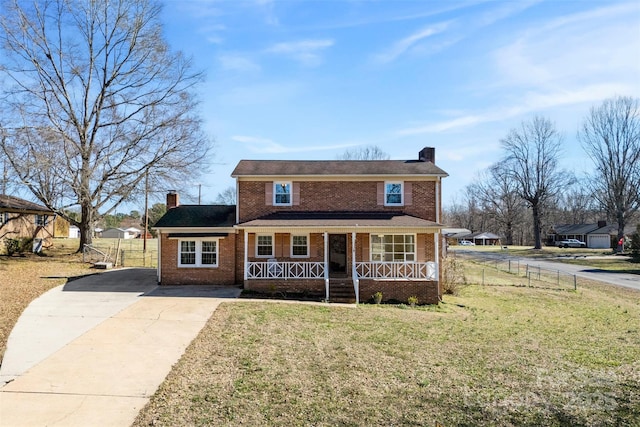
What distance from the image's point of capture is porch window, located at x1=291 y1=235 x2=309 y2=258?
771 inches

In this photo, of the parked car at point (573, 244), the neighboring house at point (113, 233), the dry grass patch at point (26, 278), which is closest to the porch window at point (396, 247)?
the dry grass patch at point (26, 278)

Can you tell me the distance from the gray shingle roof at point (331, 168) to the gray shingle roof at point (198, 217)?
242cm

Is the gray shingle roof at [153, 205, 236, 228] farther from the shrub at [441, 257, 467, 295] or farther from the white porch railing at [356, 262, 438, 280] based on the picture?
the shrub at [441, 257, 467, 295]

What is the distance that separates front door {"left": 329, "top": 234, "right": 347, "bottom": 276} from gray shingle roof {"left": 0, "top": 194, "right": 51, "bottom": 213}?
70.1 ft

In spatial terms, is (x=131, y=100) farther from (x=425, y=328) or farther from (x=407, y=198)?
(x=425, y=328)

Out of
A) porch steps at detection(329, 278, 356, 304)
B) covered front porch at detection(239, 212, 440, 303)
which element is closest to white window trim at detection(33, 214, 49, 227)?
covered front porch at detection(239, 212, 440, 303)

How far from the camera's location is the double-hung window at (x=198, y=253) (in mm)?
19609

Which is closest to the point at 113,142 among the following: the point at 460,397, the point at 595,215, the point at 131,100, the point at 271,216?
the point at 131,100

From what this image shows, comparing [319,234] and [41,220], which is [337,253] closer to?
[319,234]

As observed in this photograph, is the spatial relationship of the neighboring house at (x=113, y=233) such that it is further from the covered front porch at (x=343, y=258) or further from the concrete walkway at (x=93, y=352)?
the covered front porch at (x=343, y=258)

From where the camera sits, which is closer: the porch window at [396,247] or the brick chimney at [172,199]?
the porch window at [396,247]

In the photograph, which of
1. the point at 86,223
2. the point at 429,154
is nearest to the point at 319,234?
the point at 429,154

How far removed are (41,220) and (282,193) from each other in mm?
21488

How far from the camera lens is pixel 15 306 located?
44.2 ft
